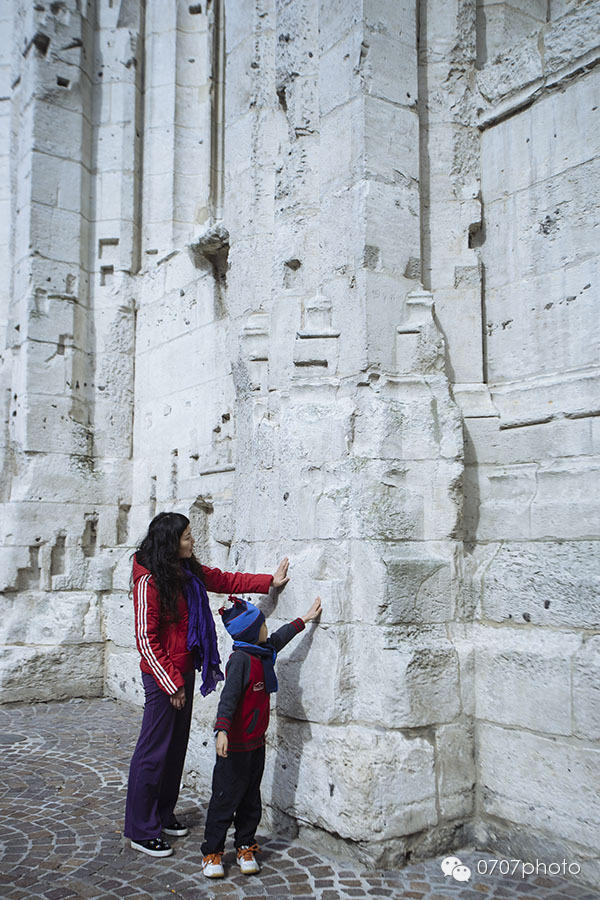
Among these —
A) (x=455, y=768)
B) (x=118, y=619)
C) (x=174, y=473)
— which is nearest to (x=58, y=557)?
(x=118, y=619)

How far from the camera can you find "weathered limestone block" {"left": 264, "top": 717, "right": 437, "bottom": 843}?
3354mm

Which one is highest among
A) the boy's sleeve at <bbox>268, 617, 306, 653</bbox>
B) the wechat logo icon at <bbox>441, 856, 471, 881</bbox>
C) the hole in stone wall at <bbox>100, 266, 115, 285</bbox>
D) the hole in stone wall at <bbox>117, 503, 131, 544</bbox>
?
the hole in stone wall at <bbox>100, 266, 115, 285</bbox>

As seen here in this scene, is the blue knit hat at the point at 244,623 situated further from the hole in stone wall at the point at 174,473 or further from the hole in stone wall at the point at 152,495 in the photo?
the hole in stone wall at the point at 152,495

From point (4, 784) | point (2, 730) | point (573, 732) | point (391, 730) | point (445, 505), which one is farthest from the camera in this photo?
point (2, 730)

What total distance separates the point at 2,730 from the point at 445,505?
3.82 m

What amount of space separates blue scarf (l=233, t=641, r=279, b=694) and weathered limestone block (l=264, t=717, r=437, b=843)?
14.7 inches

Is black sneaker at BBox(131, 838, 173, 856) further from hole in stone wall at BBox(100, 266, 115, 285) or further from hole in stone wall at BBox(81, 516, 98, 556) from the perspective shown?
hole in stone wall at BBox(100, 266, 115, 285)

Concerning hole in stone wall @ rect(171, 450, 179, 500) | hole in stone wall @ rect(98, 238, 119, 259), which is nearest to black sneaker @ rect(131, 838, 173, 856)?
hole in stone wall @ rect(171, 450, 179, 500)

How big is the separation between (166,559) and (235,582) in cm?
45

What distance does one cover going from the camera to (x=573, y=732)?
325 centimetres

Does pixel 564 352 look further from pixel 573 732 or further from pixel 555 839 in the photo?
pixel 555 839

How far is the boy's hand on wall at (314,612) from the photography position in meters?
3.63

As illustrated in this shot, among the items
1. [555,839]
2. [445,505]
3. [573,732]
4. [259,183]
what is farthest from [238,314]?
[555,839]

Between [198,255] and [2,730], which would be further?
[198,255]
